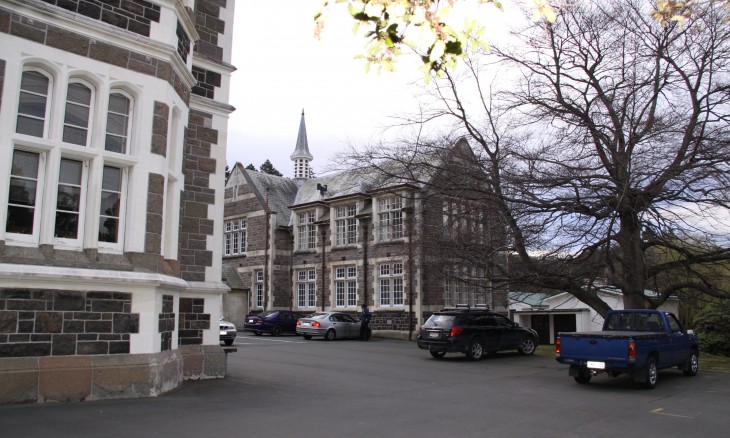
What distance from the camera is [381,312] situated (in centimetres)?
3027

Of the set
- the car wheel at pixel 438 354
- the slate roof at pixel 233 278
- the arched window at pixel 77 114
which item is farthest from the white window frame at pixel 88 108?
the slate roof at pixel 233 278

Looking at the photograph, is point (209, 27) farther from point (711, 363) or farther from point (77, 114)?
point (711, 363)

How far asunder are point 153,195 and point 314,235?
85.2ft

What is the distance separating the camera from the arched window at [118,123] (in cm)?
920

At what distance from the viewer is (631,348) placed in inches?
454

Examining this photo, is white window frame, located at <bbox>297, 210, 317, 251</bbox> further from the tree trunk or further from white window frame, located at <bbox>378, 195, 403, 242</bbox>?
the tree trunk

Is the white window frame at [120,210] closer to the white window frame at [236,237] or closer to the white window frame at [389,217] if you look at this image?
the white window frame at [389,217]

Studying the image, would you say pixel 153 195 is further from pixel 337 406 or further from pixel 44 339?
pixel 337 406

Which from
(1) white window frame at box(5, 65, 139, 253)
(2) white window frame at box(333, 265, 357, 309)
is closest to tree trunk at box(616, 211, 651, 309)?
(1) white window frame at box(5, 65, 139, 253)

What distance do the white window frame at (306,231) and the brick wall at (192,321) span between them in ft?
75.6

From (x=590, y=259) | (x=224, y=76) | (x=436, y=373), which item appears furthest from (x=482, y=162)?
(x=224, y=76)

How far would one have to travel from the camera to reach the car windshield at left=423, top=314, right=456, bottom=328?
61.3 ft

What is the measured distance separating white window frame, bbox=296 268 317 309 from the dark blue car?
300 centimetres

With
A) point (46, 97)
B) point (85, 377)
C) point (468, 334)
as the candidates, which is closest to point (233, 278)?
point (468, 334)
